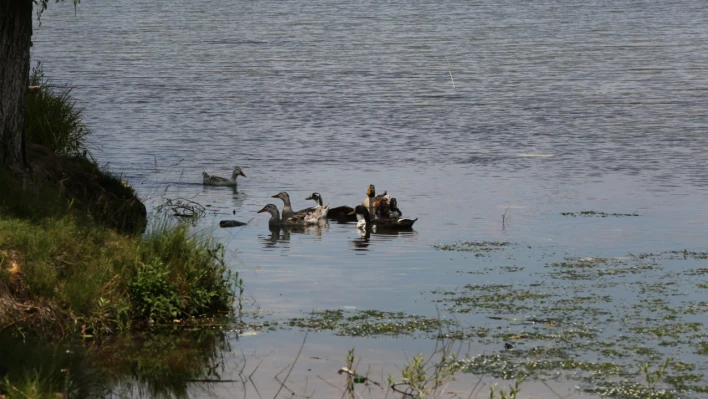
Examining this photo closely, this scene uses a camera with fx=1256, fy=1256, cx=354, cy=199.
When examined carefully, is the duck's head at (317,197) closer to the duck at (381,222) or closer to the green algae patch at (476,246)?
the duck at (381,222)

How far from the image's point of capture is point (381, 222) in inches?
801

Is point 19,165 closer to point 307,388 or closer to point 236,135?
point 307,388

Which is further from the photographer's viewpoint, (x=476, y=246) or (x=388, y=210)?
(x=388, y=210)

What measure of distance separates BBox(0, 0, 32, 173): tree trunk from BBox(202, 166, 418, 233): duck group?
19.6 ft

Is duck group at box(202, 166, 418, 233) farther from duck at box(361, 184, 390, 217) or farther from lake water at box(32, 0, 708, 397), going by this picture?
lake water at box(32, 0, 708, 397)

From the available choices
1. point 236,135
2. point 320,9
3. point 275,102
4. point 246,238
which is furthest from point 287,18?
point 246,238

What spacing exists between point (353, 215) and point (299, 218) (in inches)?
48.5

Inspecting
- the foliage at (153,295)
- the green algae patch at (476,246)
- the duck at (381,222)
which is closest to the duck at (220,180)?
the duck at (381,222)

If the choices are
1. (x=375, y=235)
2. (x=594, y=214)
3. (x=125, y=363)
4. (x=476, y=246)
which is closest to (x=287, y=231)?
(x=375, y=235)

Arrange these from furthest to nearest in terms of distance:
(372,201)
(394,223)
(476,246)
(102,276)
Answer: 1. (372,201)
2. (394,223)
3. (476,246)
4. (102,276)

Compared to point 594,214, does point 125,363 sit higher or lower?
lower

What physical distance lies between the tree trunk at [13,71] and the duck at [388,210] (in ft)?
23.2

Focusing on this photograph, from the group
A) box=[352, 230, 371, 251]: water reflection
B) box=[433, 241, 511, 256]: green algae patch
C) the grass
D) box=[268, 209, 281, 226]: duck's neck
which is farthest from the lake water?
the grass

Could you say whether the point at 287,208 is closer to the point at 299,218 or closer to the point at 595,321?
the point at 299,218
